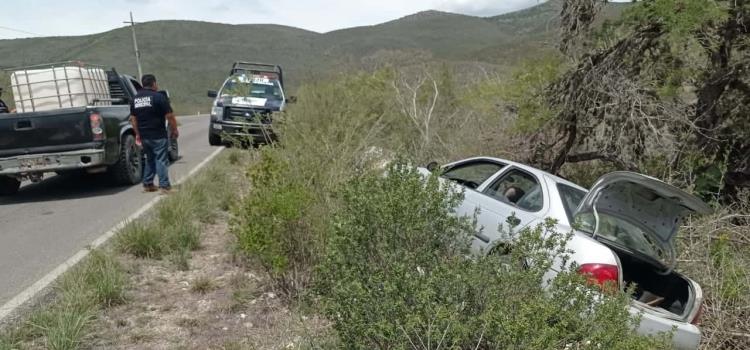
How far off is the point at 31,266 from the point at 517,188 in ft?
15.7

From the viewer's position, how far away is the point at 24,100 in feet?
26.2

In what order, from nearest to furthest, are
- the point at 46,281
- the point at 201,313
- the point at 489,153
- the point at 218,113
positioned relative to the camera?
1. the point at 201,313
2. the point at 46,281
3. the point at 489,153
4. the point at 218,113

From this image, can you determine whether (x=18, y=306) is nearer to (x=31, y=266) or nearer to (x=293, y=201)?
(x=31, y=266)

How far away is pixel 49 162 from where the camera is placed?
292 inches

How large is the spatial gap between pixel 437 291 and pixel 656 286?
2682 millimetres

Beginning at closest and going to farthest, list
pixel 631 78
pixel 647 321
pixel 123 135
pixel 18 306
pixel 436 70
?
pixel 647 321
pixel 18 306
pixel 631 78
pixel 123 135
pixel 436 70

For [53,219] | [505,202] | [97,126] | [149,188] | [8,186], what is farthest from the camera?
[8,186]

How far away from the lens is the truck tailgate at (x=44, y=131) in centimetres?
735

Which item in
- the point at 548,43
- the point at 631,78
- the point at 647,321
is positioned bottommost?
the point at 647,321

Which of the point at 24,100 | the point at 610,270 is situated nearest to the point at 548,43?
the point at 610,270

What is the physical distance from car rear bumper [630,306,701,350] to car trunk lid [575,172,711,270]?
0.55 meters

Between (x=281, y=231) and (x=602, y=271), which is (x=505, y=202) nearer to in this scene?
(x=602, y=271)

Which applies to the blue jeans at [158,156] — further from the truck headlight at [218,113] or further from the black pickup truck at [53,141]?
the truck headlight at [218,113]

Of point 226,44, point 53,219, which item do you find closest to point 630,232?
point 53,219
